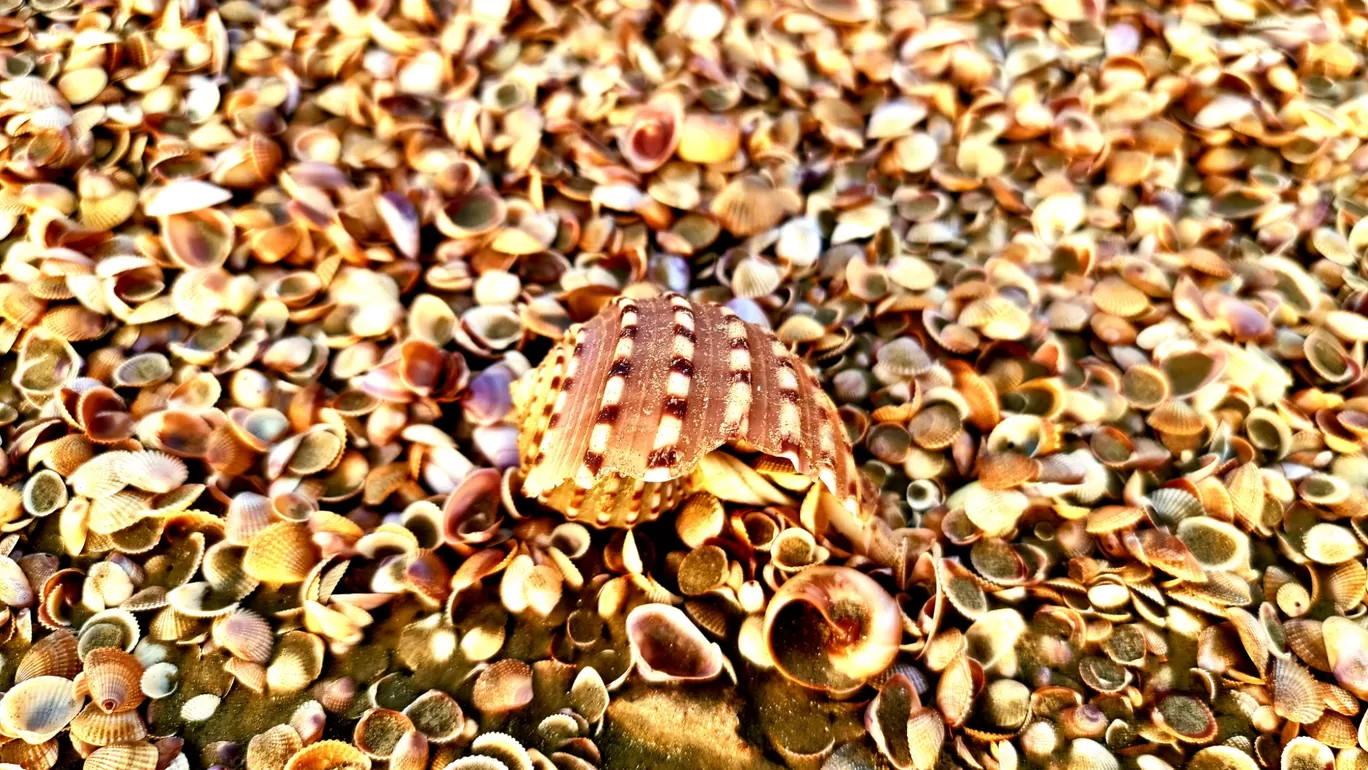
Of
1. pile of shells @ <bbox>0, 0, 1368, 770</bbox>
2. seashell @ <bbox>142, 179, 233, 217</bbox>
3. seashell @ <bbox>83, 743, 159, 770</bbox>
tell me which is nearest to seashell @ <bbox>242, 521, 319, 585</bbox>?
pile of shells @ <bbox>0, 0, 1368, 770</bbox>

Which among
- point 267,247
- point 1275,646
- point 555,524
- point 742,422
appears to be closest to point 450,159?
point 267,247

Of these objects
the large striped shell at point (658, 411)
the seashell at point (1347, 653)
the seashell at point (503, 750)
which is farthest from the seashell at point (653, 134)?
the seashell at point (1347, 653)

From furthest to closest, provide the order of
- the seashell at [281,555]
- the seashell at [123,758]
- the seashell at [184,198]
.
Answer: the seashell at [184,198] → the seashell at [281,555] → the seashell at [123,758]

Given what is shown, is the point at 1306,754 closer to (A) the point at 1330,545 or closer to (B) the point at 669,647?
(A) the point at 1330,545

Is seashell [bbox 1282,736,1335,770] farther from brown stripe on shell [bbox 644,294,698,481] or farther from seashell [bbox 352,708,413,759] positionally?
seashell [bbox 352,708,413,759]

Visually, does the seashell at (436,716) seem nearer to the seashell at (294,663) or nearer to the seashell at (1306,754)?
the seashell at (294,663)

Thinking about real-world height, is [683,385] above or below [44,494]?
above

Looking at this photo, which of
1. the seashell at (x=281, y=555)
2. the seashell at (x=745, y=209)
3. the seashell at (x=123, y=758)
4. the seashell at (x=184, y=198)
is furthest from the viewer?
the seashell at (x=745, y=209)

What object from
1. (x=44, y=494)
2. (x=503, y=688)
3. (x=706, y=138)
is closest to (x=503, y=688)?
(x=503, y=688)
